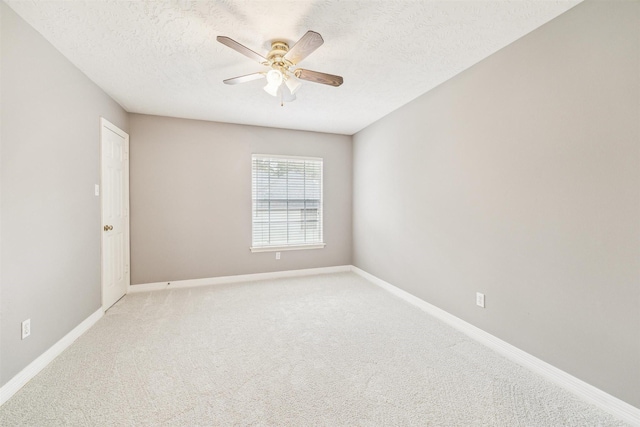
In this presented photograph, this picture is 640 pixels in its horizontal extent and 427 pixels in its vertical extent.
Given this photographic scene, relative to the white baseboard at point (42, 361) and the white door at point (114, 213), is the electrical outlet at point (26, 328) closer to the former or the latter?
the white baseboard at point (42, 361)

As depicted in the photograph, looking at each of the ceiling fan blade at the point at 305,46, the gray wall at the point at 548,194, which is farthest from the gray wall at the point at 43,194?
the gray wall at the point at 548,194

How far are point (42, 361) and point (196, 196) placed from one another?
2477 mm

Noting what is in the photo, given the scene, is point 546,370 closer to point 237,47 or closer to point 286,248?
point 237,47

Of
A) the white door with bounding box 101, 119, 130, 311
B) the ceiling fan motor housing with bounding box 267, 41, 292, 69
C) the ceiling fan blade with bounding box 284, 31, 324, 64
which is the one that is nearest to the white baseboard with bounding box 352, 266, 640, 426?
the ceiling fan blade with bounding box 284, 31, 324, 64

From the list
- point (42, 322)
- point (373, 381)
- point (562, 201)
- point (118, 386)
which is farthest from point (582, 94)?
point (42, 322)

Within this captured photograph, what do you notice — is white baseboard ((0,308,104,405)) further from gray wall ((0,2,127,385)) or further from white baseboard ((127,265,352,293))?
white baseboard ((127,265,352,293))

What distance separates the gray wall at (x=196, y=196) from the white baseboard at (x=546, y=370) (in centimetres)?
249

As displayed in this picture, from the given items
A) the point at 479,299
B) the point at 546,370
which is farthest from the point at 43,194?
the point at 546,370

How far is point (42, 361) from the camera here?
Result: 2059 millimetres

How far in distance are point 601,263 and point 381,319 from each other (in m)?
1.86

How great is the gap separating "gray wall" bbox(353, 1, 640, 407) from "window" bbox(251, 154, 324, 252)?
202cm

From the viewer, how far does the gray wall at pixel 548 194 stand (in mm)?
1609

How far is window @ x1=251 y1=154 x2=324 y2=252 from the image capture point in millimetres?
4445

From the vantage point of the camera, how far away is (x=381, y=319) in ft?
9.73
